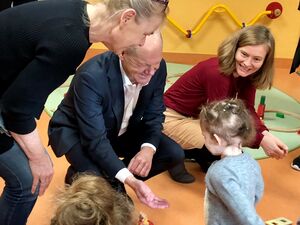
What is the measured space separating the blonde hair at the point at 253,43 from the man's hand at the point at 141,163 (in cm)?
53

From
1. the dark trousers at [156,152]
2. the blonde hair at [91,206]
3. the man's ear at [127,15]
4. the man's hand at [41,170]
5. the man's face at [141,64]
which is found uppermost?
the man's ear at [127,15]

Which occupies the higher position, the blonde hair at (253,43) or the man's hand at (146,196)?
the blonde hair at (253,43)

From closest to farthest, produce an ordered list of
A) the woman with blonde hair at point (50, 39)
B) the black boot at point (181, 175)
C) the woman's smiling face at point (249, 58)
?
the woman with blonde hair at point (50, 39), the woman's smiling face at point (249, 58), the black boot at point (181, 175)

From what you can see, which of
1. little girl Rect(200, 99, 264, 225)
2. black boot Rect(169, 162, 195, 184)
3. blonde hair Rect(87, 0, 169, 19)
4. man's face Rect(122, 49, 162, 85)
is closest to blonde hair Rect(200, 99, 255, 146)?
little girl Rect(200, 99, 264, 225)

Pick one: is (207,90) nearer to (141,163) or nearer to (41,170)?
(141,163)

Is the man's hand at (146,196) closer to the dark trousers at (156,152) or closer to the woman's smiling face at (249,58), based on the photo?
the dark trousers at (156,152)

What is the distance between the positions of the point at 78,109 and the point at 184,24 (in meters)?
2.53

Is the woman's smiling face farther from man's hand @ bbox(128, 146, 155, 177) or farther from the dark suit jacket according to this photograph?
man's hand @ bbox(128, 146, 155, 177)

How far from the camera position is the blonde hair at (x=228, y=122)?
1.43 m

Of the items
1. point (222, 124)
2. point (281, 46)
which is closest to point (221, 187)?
point (222, 124)

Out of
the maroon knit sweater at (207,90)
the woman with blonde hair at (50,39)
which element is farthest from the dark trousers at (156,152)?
the woman with blonde hair at (50,39)

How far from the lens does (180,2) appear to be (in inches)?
153

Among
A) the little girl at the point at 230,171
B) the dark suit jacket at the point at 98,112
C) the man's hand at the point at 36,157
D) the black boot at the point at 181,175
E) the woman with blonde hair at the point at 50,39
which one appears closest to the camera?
the woman with blonde hair at the point at 50,39

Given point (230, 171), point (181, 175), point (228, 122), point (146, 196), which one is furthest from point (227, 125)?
point (181, 175)
